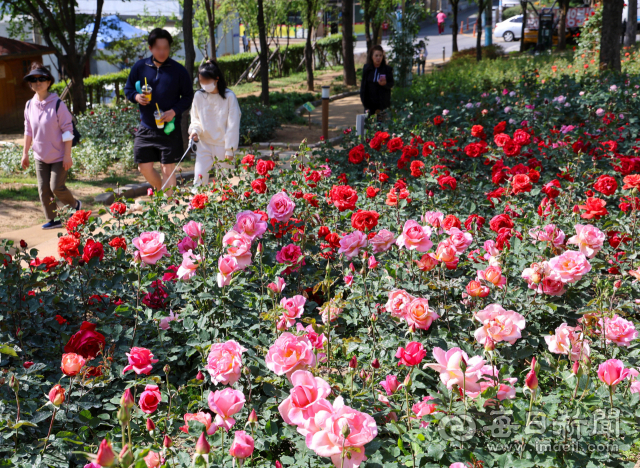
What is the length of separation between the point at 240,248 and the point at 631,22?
2231 centimetres

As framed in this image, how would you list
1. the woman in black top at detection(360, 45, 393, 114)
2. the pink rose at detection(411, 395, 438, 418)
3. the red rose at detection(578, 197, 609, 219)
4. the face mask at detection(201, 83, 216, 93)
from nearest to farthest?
the pink rose at detection(411, 395, 438, 418)
the red rose at detection(578, 197, 609, 219)
the face mask at detection(201, 83, 216, 93)
the woman in black top at detection(360, 45, 393, 114)

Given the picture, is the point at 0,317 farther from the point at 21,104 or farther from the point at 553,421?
the point at 21,104

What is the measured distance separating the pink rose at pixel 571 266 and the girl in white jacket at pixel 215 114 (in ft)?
11.3

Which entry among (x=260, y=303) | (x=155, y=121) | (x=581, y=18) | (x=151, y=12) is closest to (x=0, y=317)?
(x=260, y=303)

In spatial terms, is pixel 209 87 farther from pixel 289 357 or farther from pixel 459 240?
pixel 289 357

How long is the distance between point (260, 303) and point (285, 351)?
89 cm

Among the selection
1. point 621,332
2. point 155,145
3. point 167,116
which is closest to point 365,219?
point 621,332

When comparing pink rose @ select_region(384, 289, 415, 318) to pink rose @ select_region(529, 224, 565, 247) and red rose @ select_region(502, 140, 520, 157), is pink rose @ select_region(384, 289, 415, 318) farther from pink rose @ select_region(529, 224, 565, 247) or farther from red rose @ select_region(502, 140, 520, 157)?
red rose @ select_region(502, 140, 520, 157)

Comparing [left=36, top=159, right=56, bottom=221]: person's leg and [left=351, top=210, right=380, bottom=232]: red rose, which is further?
[left=36, top=159, right=56, bottom=221]: person's leg

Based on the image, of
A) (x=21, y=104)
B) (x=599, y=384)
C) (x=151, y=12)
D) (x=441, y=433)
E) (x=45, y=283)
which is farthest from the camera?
(x=151, y=12)

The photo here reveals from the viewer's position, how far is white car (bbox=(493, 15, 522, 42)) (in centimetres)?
3650

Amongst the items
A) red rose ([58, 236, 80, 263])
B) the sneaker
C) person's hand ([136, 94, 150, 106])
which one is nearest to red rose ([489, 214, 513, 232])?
red rose ([58, 236, 80, 263])

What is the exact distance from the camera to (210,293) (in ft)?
8.43

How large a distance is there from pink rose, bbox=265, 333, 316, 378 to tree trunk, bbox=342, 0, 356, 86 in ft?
58.3
